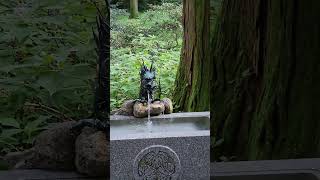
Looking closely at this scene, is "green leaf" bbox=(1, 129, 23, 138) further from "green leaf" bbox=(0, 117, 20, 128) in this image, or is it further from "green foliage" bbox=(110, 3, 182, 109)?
"green foliage" bbox=(110, 3, 182, 109)

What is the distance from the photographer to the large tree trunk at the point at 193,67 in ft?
7.76

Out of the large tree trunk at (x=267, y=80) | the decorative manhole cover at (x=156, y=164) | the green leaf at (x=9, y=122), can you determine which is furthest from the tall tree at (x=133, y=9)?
the green leaf at (x=9, y=122)

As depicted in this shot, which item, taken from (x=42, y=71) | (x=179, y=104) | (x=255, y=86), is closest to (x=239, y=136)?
(x=255, y=86)

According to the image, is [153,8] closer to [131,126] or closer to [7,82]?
[131,126]

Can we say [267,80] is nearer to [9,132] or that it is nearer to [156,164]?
[156,164]

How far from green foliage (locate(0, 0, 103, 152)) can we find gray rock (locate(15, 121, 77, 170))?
5 centimetres

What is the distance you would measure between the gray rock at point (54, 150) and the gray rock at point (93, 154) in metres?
0.07

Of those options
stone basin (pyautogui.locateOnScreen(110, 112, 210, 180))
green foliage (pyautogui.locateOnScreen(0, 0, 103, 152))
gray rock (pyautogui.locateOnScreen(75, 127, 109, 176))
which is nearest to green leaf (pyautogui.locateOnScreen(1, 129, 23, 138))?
green foliage (pyautogui.locateOnScreen(0, 0, 103, 152))

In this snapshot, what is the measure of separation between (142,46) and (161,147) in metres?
0.43

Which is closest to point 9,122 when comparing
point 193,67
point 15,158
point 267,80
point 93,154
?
point 15,158

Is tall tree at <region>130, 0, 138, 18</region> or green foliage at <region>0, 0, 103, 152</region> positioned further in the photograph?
green foliage at <region>0, 0, 103, 152</region>

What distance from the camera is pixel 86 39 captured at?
2840 mm

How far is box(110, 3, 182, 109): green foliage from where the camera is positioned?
230 centimetres

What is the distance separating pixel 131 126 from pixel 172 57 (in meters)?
0.34
